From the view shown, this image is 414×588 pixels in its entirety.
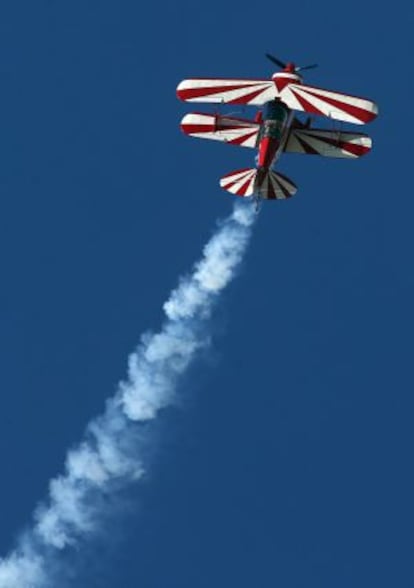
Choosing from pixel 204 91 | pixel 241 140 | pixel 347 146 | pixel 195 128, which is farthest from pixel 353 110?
pixel 195 128

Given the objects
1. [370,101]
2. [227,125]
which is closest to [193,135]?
[227,125]

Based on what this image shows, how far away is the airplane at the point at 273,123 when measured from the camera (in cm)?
10512

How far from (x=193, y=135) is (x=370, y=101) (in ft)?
27.0

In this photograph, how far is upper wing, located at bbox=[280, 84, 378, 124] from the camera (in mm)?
104750

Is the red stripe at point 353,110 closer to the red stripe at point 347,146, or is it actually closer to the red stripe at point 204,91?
the red stripe at point 347,146

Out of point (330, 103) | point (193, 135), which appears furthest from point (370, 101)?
point (193, 135)

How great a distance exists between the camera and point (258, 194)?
348ft

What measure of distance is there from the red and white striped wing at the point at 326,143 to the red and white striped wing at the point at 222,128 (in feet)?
5.39

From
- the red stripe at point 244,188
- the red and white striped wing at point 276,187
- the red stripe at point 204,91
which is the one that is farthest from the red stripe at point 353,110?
the red stripe at point 244,188

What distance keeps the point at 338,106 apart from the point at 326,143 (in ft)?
9.55

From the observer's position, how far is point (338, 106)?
345ft

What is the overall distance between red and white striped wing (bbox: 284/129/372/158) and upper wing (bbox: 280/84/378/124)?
93.4 inches

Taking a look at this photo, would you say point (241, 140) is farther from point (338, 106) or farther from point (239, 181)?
point (338, 106)

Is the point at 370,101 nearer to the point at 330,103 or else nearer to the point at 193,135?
the point at 330,103
